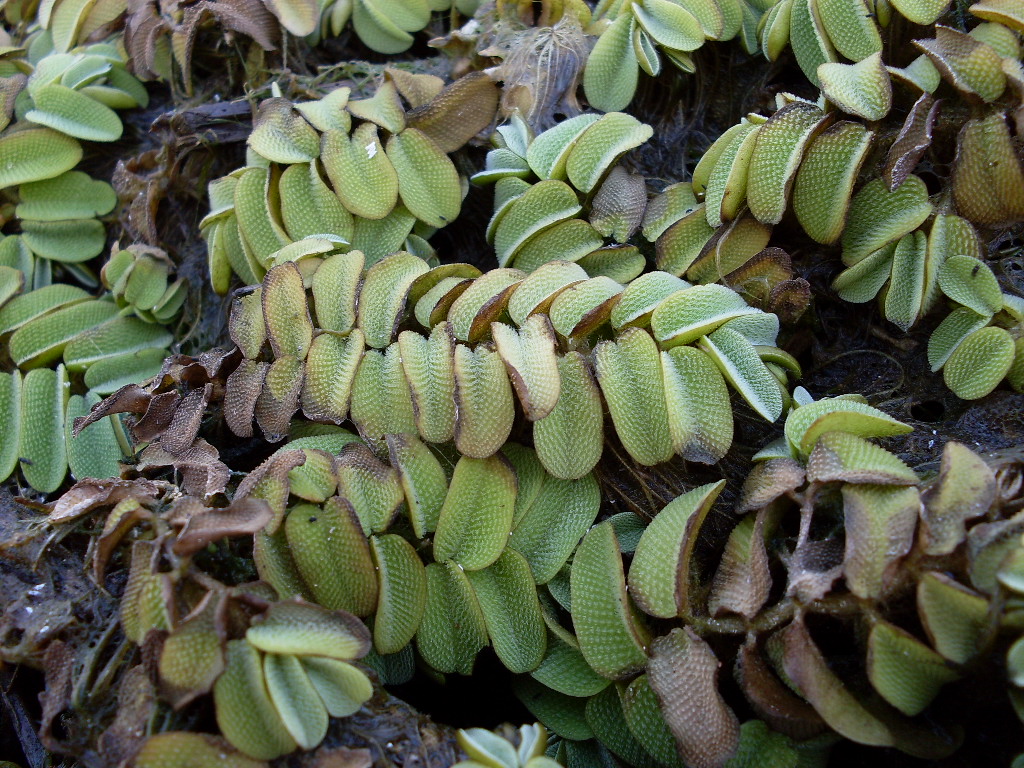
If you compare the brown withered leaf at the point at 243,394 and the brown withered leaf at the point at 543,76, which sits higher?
the brown withered leaf at the point at 543,76

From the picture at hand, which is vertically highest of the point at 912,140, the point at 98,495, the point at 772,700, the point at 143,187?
the point at 912,140

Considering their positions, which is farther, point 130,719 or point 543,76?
point 543,76

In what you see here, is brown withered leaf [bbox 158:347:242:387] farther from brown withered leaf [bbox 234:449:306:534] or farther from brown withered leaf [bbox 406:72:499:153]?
brown withered leaf [bbox 406:72:499:153]

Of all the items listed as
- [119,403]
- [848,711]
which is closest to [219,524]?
[119,403]

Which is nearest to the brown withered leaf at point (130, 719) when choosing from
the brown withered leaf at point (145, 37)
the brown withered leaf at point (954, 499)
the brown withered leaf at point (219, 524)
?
the brown withered leaf at point (219, 524)

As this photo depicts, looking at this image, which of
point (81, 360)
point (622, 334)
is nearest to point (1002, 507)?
point (622, 334)

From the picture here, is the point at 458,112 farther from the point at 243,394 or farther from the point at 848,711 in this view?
the point at 848,711

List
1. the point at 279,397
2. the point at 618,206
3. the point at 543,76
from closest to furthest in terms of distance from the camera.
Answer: the point at 279,397 < the point at 618,206 < the point at 543,76

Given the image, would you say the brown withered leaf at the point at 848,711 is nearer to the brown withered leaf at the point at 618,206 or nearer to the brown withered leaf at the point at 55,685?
the brown withered leaf at the point at 618,206
